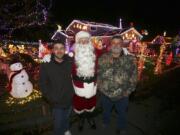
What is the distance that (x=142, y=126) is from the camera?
834cm

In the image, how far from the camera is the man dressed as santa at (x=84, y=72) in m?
7.17

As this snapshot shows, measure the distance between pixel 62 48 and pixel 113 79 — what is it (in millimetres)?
1455

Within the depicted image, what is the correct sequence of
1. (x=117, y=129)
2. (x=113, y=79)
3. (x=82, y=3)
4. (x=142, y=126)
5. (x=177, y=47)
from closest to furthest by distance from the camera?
(x=113, y=79) → (x=117, y=129) → (x=142, y=126) → (x=177, y=47) → (x=82, y=3)

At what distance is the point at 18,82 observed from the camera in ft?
30.3

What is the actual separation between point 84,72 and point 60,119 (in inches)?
46.8

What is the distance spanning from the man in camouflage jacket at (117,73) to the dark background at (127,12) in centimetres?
2838

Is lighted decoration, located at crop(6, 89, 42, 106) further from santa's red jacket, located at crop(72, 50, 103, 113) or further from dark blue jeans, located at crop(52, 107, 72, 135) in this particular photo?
dark blue jeans, located at crop(52, 107, 72, 135)

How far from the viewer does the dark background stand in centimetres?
3609

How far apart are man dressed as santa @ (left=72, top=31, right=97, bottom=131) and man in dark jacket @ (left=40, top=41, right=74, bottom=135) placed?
519 millimetres

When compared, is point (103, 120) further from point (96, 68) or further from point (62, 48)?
point (62, 48)

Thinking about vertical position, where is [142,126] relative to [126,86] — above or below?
below

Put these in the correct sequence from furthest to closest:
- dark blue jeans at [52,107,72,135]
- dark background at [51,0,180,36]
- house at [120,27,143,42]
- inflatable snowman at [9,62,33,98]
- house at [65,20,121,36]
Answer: dark background at [51,0,180,36] → house at [120,27,143,42] → house at [65,20,121,36] → inflatable snowman at [9,62,33,98] → dark blue jeans at [52,107,72,135]

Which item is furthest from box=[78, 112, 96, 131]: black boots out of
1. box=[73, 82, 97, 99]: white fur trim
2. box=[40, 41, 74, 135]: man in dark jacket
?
box=[40, 41, 74, 135]: man in dark jacket

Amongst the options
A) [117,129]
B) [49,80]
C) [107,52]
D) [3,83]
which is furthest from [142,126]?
[3,83]
